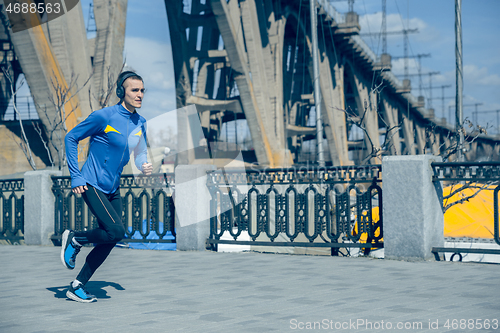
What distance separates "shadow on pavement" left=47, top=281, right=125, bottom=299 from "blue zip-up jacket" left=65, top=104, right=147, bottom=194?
118cm

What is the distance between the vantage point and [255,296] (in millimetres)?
5484

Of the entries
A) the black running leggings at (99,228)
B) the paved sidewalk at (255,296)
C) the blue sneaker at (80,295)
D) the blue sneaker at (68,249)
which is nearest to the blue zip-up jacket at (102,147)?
the black running leggings at (99,228)

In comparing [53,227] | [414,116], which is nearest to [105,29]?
[53,227]

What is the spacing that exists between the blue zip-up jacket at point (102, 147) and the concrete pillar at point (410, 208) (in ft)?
13.6

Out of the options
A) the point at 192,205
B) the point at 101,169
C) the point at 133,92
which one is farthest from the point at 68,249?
the point at 192,205

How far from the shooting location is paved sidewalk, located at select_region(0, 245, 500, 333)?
4316 mm

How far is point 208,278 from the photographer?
6695 mm

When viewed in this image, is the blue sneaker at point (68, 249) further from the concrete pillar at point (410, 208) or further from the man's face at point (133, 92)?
the concrete pillar at point (410, 208)

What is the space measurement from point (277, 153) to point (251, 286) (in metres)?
25.6

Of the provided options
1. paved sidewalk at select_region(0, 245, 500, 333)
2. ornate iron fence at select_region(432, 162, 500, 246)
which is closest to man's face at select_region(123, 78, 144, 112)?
paved sidewalk at select_region(0, 245, 500, 333)

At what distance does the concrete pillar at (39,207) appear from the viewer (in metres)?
10.8

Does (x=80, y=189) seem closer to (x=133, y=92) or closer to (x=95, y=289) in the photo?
(x=133, y=92)

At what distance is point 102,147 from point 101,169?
21cm

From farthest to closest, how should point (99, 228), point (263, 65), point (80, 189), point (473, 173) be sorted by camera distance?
point (263, 65)
point (473, 173)
point (99, 228)
point (80, 189)
